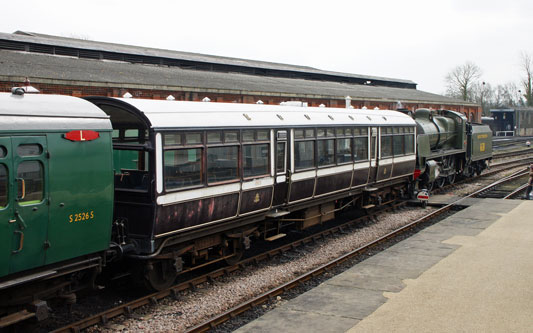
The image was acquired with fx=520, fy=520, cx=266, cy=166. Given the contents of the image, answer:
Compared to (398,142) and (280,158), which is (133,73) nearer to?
(398,142)

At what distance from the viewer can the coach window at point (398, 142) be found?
16.0m

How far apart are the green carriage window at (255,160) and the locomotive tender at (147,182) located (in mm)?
30

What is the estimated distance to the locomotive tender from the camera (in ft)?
19.7

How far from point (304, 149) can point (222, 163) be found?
295cm

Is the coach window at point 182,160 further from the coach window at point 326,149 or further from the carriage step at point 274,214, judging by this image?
the coach window at point 326,149

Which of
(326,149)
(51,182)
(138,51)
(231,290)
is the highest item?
(138,51)

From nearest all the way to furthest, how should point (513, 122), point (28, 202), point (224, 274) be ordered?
point (28, 202), point (224, 274), point (513, 122)

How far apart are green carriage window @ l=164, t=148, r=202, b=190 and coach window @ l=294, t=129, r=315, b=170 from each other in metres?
3.18

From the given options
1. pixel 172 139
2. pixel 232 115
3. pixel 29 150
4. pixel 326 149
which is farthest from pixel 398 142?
pixel 29 150

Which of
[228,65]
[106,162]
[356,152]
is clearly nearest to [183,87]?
[356,152]

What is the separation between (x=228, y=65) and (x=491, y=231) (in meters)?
22.4

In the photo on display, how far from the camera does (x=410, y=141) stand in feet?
57.0

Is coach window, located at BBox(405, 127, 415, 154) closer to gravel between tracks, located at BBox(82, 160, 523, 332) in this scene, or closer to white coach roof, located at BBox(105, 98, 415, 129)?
white coach roof, located at BBox(105, 98, 415, 129)

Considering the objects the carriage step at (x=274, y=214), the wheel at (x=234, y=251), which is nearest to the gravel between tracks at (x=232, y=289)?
the wheel at (x=234, y=251)
